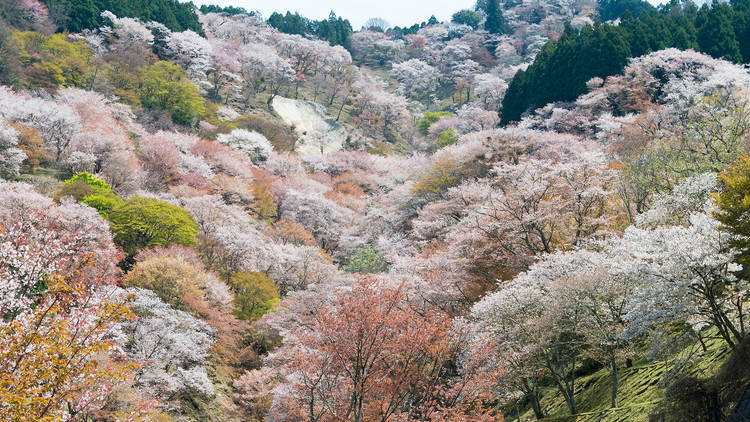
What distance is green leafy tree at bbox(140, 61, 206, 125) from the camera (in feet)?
181

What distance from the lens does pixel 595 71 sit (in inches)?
1818

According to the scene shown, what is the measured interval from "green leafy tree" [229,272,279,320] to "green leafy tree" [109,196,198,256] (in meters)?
4.76

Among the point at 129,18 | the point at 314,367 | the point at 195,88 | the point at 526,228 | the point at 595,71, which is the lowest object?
the point at 314,367

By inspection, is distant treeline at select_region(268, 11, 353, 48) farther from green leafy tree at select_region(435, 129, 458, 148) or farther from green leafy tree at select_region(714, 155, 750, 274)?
green leafy tree at select_region(714, 155, 750, 274)

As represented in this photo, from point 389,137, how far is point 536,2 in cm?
6618

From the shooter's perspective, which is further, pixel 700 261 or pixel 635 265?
pixel 635 265

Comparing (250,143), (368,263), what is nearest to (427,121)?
(250,143)

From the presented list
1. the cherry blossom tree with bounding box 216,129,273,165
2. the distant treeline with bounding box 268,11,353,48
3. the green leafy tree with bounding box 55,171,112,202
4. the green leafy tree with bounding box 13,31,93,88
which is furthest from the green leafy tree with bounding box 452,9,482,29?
the green leafy tree with bounding box 55,171,112,202

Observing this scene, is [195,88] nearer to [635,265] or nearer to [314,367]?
[314,367]

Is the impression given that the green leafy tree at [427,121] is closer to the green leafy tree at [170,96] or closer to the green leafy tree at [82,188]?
the green leafy tree at [170,96]

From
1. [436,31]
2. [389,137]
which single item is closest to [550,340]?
[389,137]

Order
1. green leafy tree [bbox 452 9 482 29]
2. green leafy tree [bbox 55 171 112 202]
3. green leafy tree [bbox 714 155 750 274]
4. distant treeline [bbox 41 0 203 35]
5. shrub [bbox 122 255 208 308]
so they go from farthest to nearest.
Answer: green leafy tree [bbox 452 9 482 29], distant treeline [bbox 41 0 203 35], green leafy tree [bbox 55 171 112 202], shrub [bbox 122 255 208 308], green leafy tree [bbox 714 155 750 274]

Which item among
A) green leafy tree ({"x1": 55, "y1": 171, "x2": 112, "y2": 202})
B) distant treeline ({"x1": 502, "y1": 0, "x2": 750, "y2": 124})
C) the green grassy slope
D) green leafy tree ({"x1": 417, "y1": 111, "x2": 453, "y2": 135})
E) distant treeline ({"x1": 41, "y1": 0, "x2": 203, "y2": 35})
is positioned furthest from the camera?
green leafy tree ({"x1": 417, "y1": 111, "x2": 453, "y2": 135})

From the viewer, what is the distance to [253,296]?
28.8 meters
